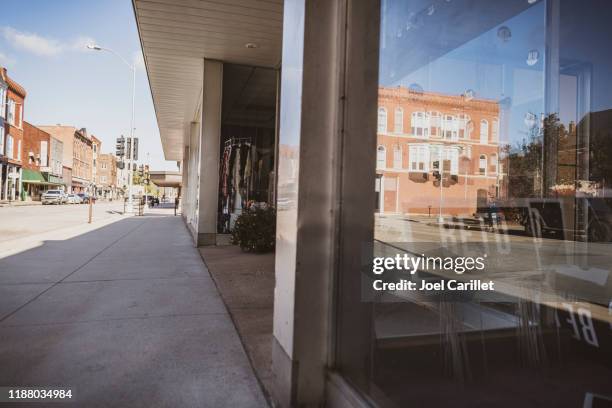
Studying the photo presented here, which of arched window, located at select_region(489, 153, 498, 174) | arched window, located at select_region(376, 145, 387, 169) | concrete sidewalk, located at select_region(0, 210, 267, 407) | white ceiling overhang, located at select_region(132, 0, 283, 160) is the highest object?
white ceiling overhang, located at select_region(132, 0, 283, 160)

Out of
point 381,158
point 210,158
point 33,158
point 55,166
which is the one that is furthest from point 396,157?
point 55,166

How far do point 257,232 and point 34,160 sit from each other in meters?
52.7

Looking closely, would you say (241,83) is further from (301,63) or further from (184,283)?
(301,63)

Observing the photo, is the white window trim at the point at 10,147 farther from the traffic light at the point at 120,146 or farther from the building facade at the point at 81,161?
the traffic light at the point at 120,146

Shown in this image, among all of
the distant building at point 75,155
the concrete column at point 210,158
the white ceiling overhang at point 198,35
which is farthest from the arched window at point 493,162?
the distant building at point 75,155

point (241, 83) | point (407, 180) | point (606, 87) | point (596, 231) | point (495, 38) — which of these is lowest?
point (596, 231)

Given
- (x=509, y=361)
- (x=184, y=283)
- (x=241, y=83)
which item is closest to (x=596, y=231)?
(x=509, y=361)

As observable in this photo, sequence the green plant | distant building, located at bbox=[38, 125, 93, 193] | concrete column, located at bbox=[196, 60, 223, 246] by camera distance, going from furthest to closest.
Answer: distant building, located at bbox=[38, 125, 93, 193]
concrete column, located at bbox=[196, 60, 223, 246]
the green plant

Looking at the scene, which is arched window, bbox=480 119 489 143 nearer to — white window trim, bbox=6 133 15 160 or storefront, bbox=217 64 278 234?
storefront, bbox=217 64 278 234

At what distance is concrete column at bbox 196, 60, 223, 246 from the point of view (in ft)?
31.9

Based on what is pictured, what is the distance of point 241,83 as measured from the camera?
1186 cm

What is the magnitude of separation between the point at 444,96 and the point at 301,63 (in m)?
1.09

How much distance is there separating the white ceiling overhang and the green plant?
352 centimetres

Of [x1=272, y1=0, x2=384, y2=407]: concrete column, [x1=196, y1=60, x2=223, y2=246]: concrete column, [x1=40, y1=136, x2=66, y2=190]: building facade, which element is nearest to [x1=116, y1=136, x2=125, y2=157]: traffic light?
[x1=196, y1=60, x2=223, y2=246]: concrete column
